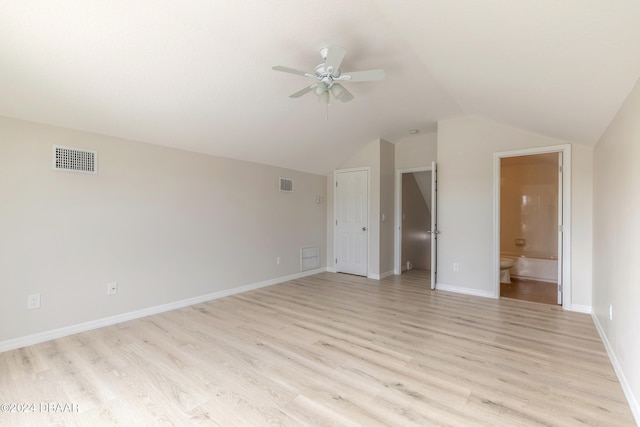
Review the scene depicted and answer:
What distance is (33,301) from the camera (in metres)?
2.71

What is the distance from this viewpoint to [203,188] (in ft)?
13.2

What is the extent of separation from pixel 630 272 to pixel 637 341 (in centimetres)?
43

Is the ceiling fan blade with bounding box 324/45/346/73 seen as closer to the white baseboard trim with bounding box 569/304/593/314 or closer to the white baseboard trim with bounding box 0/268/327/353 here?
the white baseboard trim with bounding box 0/268/327/353

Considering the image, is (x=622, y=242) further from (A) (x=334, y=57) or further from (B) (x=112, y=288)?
(B) (x=112, y=288)

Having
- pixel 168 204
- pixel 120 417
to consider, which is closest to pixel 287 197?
pixel 168 204

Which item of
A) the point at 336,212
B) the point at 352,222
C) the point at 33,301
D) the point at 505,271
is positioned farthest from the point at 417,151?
the point at 33,301

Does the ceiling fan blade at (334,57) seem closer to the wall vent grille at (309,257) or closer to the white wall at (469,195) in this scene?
the white wall at (469,195)

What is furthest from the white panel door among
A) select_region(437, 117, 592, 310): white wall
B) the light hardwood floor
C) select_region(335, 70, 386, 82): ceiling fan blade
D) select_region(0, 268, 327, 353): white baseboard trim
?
select_region(335, 70, 386, 82): ceiling fan blade

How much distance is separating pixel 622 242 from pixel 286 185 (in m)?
4.24

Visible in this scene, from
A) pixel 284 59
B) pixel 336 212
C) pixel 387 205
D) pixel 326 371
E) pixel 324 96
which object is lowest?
pixel 326 371

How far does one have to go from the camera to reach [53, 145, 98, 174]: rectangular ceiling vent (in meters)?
2.84

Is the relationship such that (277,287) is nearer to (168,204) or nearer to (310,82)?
(168,204)

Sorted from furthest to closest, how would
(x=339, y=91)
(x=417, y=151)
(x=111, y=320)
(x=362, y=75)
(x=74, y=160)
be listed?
(x=417, y=151) → (x=111, y=320) → (x=74, y=160) → (x=339, y=91) → (x=362, y=75)

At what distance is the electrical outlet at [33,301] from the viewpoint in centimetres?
269
